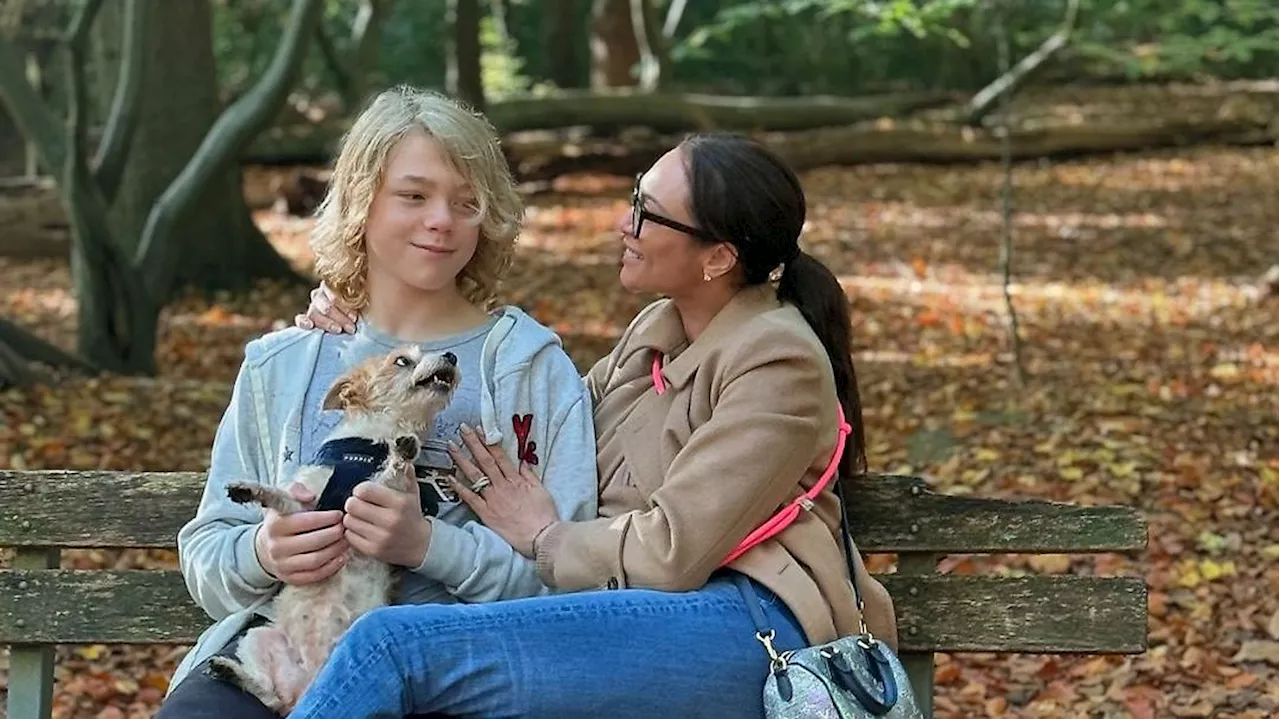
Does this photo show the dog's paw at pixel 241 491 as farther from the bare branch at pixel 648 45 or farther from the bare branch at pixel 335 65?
the bare branch at pixel 648 45

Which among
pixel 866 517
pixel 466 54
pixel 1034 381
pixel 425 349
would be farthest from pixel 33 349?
pixel 466 54

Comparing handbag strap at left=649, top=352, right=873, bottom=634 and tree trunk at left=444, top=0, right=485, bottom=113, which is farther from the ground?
handbag strap at left=649, top=352, right=873, bottom=634

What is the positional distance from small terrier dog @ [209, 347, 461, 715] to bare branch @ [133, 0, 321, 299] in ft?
18.5

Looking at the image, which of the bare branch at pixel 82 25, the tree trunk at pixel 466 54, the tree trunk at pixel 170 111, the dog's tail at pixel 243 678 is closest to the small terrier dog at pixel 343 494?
the dog's tail at pixel 243 678

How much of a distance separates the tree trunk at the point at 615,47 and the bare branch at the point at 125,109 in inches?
504

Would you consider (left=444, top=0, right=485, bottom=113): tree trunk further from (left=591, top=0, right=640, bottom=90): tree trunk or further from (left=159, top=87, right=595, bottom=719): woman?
(left=159, top=87, right=595, bottom=719): woman

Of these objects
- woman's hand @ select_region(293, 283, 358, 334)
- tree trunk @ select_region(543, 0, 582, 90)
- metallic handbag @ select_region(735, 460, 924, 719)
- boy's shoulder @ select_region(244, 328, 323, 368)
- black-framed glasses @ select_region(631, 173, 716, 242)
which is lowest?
tree trunk @ select_region(543, 0, 582, 90)

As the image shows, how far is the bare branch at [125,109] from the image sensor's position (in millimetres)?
8094

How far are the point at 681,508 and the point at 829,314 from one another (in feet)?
1.92

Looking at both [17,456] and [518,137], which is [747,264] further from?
[518,137]

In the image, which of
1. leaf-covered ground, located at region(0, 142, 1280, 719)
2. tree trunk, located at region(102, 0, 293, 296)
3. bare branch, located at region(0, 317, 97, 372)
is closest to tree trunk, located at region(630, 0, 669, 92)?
leaf-covered ground, located at region(0, 142, 1280, 719)

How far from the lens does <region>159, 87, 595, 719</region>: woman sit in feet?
10.4

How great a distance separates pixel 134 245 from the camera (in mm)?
10320

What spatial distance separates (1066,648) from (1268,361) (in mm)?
5851
